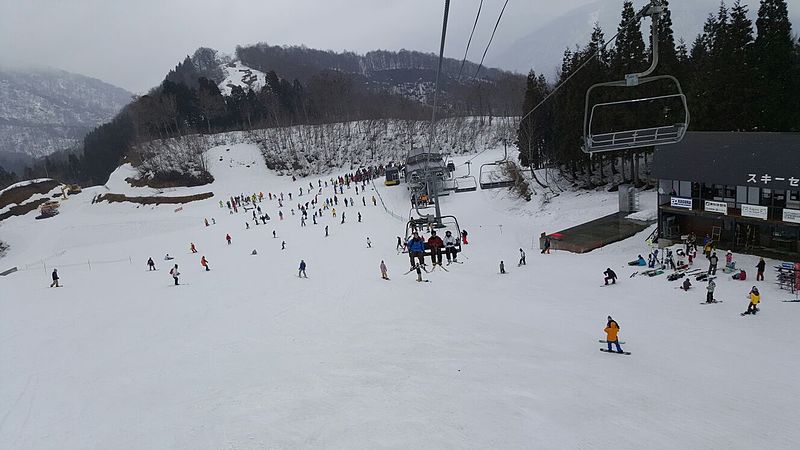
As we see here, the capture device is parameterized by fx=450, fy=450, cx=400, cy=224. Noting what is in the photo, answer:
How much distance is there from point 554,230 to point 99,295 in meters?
26.9

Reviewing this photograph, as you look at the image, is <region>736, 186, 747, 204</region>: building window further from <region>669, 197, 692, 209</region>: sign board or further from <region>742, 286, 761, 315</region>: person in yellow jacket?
<region>742, 286, 761, 315</region>: person in yellow jacket

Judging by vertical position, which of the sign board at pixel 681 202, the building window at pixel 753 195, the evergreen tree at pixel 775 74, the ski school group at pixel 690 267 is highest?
the evergreen tree at pixel 775 74

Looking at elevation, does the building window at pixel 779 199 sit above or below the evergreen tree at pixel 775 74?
below

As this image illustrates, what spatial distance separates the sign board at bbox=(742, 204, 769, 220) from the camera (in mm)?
19206

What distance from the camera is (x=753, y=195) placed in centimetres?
1995

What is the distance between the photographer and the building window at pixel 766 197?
19.5 m

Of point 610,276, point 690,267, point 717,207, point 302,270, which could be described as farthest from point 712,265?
point 302,270

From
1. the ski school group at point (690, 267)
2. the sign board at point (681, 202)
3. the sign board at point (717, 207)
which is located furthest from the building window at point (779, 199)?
the sign board at point (681, 202)

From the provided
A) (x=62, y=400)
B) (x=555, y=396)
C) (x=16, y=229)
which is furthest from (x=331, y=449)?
(x=16, y=229)

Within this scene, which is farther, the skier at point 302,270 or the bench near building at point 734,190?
the skier at point 302,270

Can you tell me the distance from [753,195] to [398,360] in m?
18.7

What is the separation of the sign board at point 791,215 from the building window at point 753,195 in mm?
1394

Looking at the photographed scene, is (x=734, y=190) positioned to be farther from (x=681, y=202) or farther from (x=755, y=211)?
(x=681, y=202)

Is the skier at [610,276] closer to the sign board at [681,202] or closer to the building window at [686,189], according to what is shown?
the sign board at [681,202]
